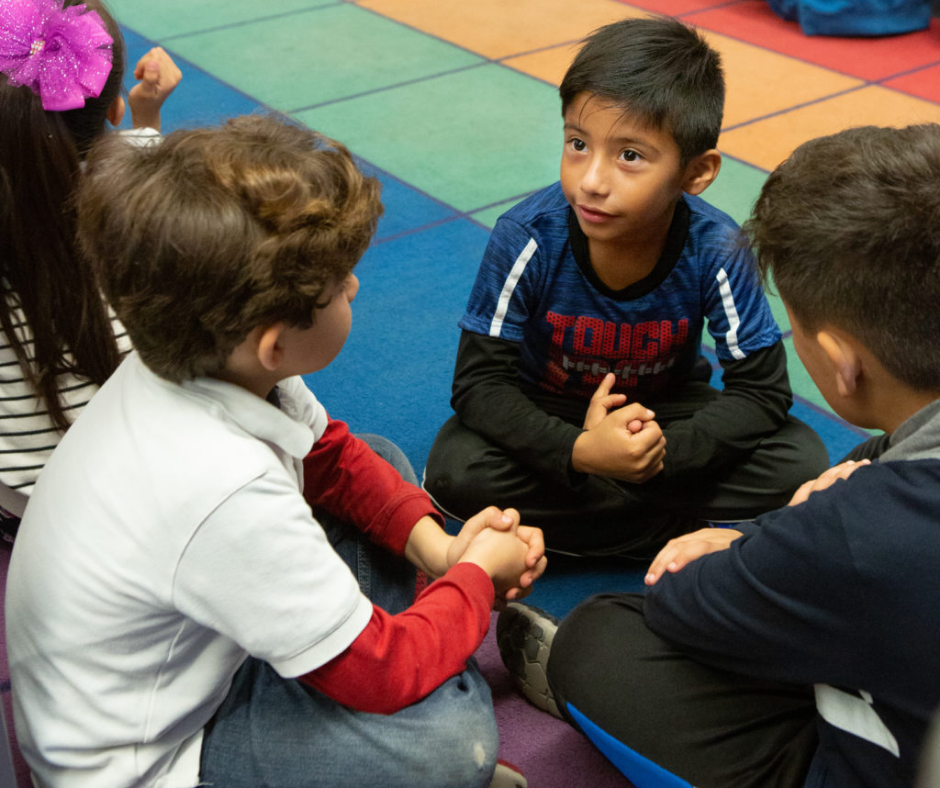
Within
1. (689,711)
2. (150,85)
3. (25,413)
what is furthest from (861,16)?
(25,413)

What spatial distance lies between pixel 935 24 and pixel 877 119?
1000 mm

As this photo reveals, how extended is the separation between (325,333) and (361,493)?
0.32m

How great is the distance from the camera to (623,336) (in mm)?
1409

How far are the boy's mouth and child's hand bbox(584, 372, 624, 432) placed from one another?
0.66 feet

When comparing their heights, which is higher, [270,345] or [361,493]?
[270,345]

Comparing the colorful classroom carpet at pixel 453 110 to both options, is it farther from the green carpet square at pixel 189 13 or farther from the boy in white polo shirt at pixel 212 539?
the boy in white polo shirt at pixel 212 539

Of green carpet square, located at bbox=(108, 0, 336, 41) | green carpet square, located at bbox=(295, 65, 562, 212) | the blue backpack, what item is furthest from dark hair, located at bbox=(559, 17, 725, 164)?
green carpet square, located at bbox=(108, 0, 336, 41)

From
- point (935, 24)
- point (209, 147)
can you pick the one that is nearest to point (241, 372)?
point (209, 147)

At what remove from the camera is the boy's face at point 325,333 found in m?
0.90

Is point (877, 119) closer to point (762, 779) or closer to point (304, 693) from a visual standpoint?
point (762, 779)

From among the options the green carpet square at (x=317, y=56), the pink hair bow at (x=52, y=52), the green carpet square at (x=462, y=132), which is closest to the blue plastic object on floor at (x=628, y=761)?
the pink hair bow at (x=52, y=52)

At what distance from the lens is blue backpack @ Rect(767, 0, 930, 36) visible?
10.6ft

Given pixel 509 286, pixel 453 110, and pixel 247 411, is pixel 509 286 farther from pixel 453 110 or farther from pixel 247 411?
pixel 453 110

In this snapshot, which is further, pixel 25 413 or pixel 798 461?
pixel 798 461
